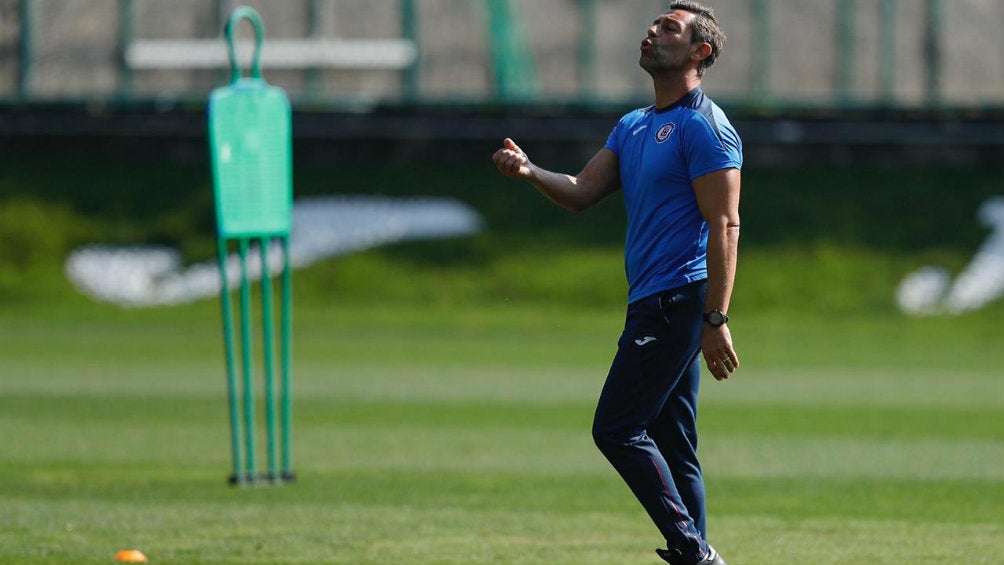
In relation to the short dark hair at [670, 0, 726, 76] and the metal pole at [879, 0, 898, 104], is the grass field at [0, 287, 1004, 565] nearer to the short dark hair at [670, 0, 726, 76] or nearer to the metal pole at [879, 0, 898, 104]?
the short dark hair at [670, 0, 726, 76]

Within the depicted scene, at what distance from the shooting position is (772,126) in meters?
34.3

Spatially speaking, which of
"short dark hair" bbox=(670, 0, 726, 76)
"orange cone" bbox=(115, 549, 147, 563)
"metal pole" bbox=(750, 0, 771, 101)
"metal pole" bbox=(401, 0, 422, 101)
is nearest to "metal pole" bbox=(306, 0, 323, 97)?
"metal pole" bbox=(401, 0, 422, 101)

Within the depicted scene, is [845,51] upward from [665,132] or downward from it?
upward

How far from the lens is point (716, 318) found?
720 centimetres

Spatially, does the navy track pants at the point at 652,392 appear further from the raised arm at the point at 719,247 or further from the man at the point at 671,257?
the raised arm at the point at 719,247

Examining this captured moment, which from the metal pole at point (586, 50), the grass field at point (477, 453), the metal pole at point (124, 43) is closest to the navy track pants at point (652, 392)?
the grass field at point (477, 453)

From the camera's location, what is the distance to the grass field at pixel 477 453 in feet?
31.8

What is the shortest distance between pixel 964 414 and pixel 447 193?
59.5 ft

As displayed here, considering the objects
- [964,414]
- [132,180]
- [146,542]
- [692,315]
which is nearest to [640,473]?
[692,315]

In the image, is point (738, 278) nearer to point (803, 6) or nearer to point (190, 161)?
point (803, 6)

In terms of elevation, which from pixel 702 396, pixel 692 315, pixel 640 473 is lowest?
pixel 702 396

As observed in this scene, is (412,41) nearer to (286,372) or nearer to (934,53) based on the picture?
(934,53)

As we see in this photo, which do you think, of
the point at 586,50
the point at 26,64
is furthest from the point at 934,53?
the point at 26,64

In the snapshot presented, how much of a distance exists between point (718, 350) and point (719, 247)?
16.6 inches
